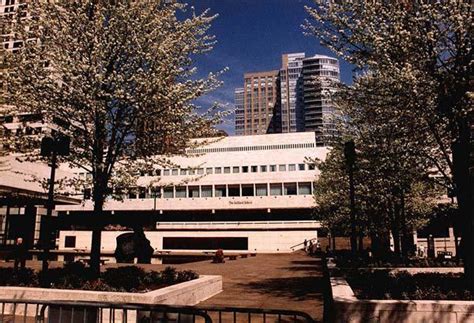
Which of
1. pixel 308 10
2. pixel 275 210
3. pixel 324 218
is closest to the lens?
pixel 308 10

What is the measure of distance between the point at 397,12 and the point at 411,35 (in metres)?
0.84

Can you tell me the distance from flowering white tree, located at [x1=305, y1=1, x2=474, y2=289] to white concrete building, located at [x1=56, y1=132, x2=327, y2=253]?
53.1m

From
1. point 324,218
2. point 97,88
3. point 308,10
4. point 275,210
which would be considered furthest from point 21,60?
point 275,210

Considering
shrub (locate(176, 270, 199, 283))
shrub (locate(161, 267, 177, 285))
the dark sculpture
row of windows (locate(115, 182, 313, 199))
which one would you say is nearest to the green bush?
shrub (locate(176, 270, 199, 283))

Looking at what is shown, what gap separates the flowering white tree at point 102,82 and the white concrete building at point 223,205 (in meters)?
51.2

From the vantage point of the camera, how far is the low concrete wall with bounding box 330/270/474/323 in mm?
8375

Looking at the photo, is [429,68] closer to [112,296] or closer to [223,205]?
[112,296]

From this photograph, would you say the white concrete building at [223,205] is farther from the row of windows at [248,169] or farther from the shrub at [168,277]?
the shrub at [168,277]

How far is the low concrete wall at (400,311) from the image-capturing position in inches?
330

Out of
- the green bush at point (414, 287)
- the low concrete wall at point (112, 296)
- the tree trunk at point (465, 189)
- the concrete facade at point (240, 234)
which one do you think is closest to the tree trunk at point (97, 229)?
the low concrete wall at point (112, 296)

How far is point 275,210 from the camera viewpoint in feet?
259

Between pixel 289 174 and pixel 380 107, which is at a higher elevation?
pixel 289 174

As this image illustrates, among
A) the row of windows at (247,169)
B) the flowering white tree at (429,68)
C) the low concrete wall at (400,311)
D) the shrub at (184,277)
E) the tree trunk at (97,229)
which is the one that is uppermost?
the row of windows at (247,169)

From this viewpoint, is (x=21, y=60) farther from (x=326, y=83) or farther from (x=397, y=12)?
(x=397, y=12)
